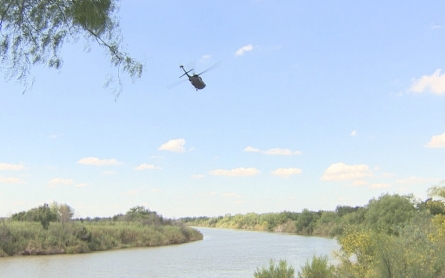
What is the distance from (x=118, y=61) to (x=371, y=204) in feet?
116

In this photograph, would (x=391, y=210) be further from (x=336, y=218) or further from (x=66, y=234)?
(x=336, y=218)

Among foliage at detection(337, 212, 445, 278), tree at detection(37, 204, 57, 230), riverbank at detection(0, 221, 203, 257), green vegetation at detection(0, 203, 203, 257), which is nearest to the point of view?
foliage at detection(337, 212, 445, 278)

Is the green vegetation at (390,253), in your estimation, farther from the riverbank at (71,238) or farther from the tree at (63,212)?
the tree at (63,212)

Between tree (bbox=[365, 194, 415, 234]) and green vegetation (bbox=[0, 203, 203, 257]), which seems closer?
tree (bbox=[365, 194, 415, 234])

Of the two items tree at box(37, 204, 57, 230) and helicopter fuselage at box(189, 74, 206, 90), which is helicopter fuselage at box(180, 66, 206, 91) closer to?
helicopter fuselage at box(189, 74, 206, 90)

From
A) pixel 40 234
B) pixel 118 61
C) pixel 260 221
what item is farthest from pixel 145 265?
pixel 260 221

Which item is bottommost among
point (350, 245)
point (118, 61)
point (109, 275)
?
point (109, 275)

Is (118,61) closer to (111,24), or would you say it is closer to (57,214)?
(111,24)

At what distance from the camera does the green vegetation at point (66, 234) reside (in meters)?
34.8

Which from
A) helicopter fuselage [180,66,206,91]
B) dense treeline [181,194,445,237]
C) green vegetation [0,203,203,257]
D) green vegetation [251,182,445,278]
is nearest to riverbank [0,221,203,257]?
green vegetation [0,203,203,257]

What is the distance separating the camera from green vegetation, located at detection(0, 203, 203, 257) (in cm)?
3484

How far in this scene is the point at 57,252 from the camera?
35406 mm

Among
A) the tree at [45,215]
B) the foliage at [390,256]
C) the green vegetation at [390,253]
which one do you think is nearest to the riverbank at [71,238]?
the tree at [45,215]

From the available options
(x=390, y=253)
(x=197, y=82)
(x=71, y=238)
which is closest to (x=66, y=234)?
(x=71, y=238)
